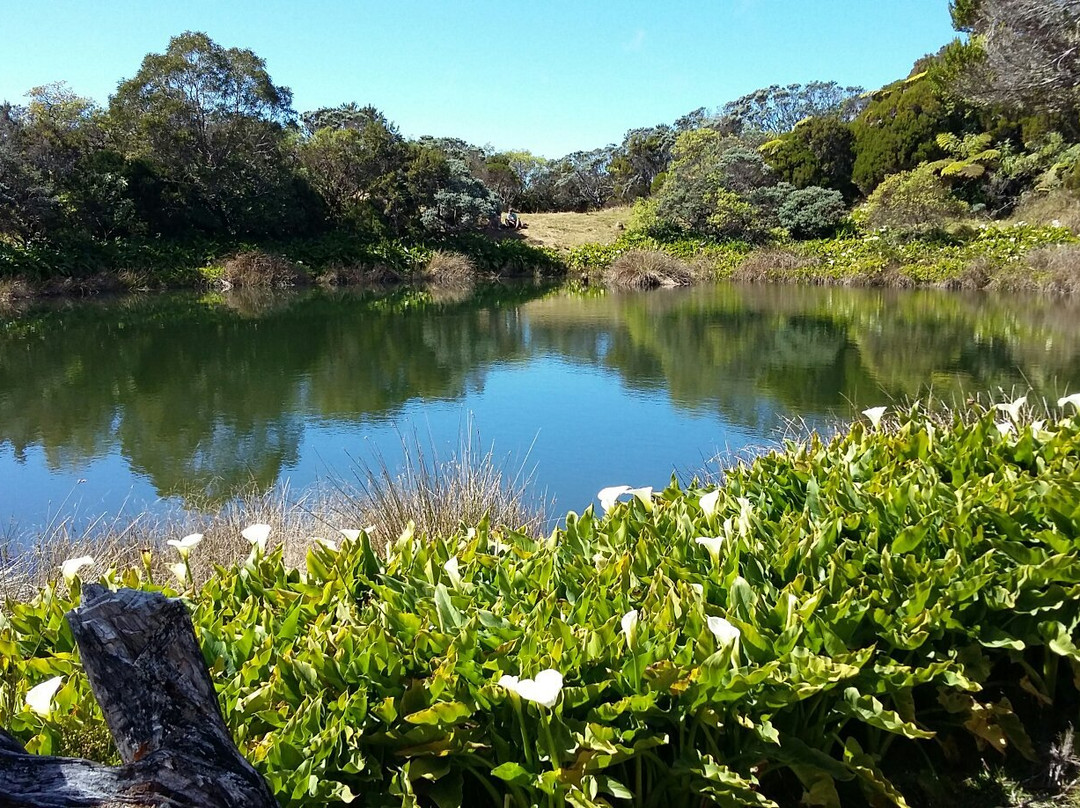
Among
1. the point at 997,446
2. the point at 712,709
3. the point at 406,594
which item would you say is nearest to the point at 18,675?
the point at 406,594

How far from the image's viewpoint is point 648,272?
22.6 m

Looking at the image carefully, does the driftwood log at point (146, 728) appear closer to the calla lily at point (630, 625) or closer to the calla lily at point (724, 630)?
the calla lily at point (630, 625)

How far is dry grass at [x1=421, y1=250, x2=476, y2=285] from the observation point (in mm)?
24578

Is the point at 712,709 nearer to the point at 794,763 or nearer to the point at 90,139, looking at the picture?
the point at 794,763

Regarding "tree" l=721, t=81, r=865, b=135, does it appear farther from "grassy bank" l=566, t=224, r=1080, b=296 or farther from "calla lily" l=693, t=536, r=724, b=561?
"calla lily" l=693, t=536, r=724, b=561

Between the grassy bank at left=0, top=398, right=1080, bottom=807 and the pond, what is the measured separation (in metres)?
3.23

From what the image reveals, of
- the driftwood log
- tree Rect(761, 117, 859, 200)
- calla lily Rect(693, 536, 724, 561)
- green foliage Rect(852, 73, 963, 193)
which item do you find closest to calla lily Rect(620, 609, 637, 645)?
calla lily Rect(693, 536, 724, 561)

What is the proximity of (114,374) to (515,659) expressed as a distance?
1038cm

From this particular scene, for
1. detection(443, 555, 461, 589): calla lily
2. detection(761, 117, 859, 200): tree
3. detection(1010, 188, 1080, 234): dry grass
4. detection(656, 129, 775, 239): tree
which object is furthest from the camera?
detection(761, 117, 859, 200): tree

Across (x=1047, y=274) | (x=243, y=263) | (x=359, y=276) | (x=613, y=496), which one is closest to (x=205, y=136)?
(x=243, y=263)

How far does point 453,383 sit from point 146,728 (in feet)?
29.7

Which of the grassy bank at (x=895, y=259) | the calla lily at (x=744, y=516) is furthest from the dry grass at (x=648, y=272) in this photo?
the calla lily at (x=744, y=516)

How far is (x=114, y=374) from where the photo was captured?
1062 centimetres

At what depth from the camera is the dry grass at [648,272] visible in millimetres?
22641
